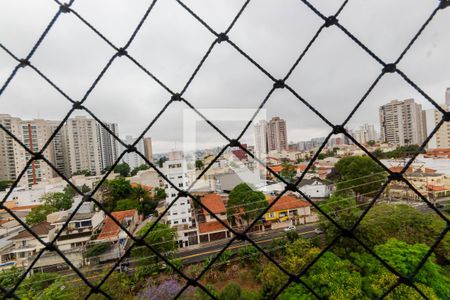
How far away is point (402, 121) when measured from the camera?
Result: 39.8ft

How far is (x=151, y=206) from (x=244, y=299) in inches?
285

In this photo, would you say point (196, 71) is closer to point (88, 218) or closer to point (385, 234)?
point (385, 234)

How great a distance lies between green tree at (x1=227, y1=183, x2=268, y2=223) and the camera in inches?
248

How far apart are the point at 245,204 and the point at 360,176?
4.92m

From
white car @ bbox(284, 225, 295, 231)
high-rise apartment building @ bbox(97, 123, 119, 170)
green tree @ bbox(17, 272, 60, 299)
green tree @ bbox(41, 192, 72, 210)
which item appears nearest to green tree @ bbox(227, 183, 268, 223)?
white car @ bbox(284, 225, 295, 231)

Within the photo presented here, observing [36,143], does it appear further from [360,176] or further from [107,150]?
[360,176]

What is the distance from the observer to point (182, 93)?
719 millimetres

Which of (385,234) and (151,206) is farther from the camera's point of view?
(151,206)

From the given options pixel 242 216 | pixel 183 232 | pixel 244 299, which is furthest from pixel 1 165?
pixel 244 299

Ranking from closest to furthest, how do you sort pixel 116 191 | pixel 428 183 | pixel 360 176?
pixel 428 183 → pixel 360 176 → pixel 116 191

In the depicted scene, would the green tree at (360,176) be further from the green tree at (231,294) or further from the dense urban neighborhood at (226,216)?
the green tree at (231,294)

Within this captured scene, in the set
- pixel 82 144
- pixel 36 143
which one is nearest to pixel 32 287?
pixel 36 143

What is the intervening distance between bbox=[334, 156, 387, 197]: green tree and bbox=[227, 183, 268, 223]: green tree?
3.44 meters

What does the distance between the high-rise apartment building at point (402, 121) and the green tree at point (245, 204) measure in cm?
768
